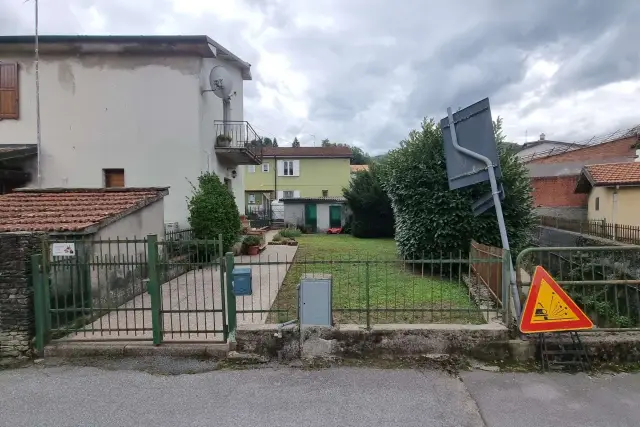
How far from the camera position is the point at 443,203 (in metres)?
9.44

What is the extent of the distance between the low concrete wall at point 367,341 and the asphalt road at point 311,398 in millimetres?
277

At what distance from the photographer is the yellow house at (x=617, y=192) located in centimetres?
1490

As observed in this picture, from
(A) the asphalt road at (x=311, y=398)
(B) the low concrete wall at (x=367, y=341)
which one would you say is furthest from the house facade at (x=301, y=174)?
(A) the asphalt road at (x=311, y=398)

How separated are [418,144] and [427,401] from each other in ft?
24.5

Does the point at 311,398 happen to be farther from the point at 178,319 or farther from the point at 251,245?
the point at 251,245

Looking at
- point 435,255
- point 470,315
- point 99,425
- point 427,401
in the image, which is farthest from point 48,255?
point 435,255

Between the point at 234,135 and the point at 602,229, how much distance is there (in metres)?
14.4

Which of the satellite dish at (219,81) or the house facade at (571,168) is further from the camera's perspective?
the house facade at (571,168)

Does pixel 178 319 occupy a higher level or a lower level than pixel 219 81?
lower

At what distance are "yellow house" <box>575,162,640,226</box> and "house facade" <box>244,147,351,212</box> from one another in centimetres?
2023

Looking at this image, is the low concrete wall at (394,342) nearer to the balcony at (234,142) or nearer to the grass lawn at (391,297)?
the grass lawn at (391,297)

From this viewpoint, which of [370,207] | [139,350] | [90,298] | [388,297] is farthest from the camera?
[370,207]

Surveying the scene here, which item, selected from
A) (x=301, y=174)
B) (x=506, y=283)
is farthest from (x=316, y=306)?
(x=301, y=174)

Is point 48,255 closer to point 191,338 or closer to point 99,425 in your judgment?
point 191,338
